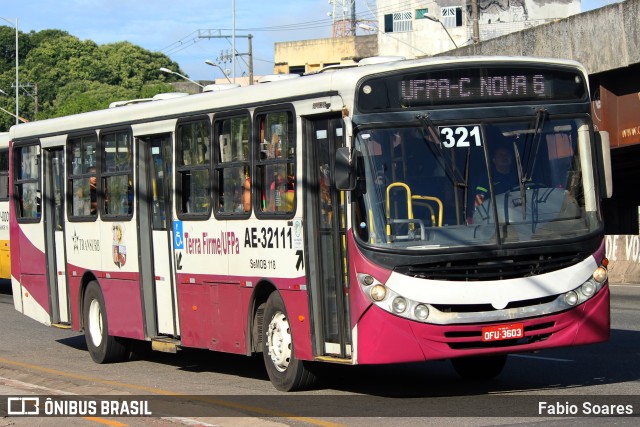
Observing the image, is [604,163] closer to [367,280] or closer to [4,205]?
[367,280]

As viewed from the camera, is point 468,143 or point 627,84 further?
point 627,84

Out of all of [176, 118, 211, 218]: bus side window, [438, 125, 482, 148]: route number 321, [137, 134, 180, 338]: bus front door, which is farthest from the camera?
[137, 134, 180, 338]: bus front door

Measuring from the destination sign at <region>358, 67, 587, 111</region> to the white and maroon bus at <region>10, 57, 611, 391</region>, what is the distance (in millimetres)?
13

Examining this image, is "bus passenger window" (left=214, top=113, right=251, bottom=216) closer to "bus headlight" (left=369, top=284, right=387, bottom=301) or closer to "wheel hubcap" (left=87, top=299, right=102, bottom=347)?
"bus headlight" (left=369, top=284, right=387, bottom=301)

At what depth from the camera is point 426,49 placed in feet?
293

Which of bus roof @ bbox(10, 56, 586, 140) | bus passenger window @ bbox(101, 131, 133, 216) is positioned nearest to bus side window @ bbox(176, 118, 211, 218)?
bus roof @ bbox(10, 56, 586, 140)

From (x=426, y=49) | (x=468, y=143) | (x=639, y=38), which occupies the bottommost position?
(x=468, y=143)

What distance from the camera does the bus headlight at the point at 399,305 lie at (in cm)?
1062

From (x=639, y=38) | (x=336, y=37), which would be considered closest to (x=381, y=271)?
(x=639, y=38)

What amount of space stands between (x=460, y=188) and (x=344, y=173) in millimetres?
1017

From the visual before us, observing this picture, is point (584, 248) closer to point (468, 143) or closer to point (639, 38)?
point (468, 143)

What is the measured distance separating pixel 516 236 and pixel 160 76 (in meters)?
115

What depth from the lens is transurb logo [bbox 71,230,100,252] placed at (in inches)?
640

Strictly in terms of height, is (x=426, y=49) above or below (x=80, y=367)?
above
